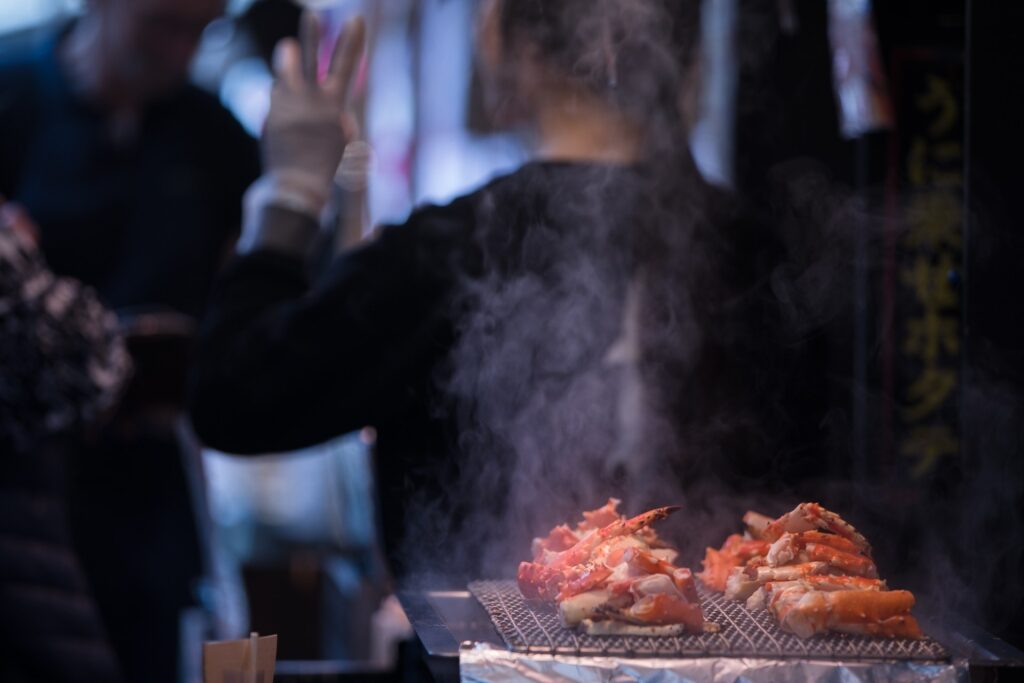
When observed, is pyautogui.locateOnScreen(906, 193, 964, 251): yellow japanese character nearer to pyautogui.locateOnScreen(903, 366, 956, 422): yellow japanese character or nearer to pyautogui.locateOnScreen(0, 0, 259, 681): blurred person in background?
pyautogui.locateOnScreen(903, 366, 956, 422): yellow japanese character

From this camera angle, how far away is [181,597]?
4152 mm

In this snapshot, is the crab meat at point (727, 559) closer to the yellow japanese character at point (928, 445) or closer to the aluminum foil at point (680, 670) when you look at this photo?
the aluminum foil at point (680, 670)

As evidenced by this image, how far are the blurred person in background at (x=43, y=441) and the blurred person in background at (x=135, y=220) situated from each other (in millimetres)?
78

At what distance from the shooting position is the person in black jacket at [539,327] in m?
2.83

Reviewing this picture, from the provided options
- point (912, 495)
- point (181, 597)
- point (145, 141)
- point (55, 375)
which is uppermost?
point (145, 141)

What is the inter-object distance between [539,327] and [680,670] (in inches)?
54.0

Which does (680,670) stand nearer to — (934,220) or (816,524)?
(816,524)

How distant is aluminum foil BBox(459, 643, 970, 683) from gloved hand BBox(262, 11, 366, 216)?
67.7 inches

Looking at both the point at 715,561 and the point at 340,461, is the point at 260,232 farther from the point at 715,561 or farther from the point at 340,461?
the point at 340,461

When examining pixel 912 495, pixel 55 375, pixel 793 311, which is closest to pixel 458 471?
pixel 793 311

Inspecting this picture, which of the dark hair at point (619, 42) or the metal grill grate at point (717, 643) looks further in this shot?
the dark hair at point (619, 42)

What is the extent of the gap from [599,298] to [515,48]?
72cm

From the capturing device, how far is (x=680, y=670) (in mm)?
1831

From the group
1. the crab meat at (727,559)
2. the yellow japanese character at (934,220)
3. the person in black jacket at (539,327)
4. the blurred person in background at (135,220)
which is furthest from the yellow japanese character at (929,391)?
the blurred person in background at (135,220)
